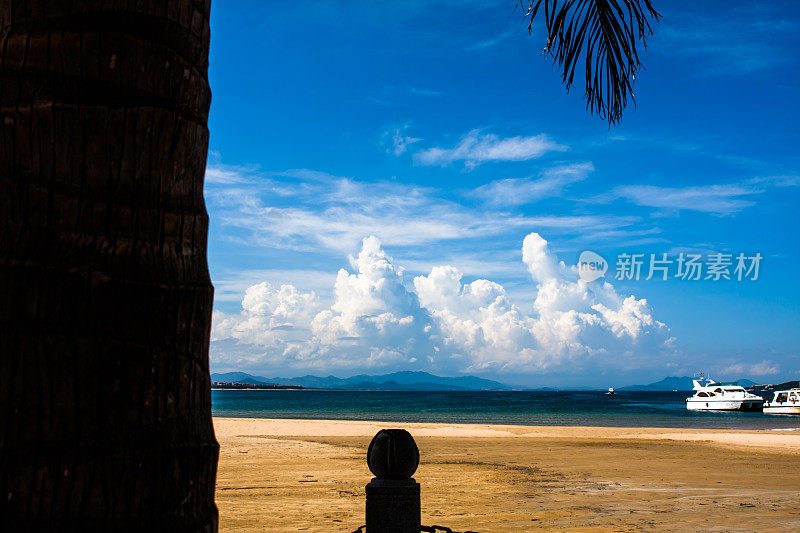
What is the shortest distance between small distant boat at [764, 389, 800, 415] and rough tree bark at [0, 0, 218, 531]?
202 feet

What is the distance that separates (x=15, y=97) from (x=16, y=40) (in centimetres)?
18

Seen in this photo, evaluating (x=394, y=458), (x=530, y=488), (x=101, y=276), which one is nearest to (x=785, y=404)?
(x=530, y=488)

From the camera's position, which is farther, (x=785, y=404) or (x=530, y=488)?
(x=785, y=404)

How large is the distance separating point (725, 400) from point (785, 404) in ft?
21.5

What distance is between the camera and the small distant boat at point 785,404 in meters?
52.9

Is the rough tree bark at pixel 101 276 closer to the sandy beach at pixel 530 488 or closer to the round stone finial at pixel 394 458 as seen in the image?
the round stone finial at pixel 394 458

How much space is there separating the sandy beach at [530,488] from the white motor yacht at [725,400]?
46308 mm

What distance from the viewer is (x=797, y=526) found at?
7.36 metres

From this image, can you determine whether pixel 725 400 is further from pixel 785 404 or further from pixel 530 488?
pixel 530 488

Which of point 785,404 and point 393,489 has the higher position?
point 393,489

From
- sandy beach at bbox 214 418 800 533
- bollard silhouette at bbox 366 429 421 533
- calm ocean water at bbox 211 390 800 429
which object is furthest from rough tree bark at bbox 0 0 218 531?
calm ocean water at bbox 211 390 800 429

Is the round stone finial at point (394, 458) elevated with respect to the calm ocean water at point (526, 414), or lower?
elevated

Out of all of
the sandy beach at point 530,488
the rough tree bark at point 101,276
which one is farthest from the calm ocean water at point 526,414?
the rough tree bark at point 101,276

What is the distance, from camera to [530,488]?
1005cm
